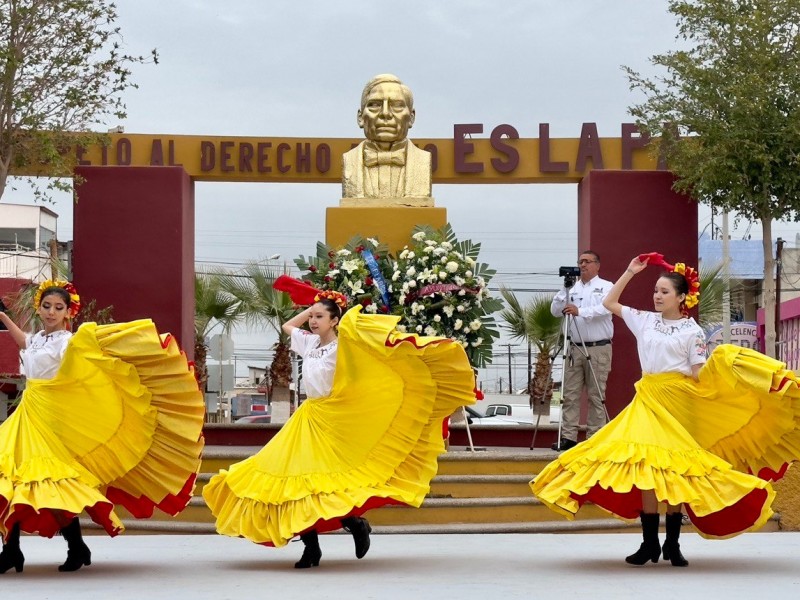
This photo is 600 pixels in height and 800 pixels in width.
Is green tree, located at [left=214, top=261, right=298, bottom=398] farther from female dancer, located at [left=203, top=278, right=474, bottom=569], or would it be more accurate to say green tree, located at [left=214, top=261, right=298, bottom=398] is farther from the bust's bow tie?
female dancer, located at [left=203, top=278, right=474, bottom=569]

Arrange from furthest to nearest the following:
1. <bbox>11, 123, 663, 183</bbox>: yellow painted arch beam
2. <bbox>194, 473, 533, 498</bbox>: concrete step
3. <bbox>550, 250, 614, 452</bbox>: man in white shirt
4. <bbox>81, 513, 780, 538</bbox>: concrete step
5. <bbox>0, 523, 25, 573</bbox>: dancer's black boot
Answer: <bbox>11, 123, 663, 183</bbox>: yellow painted arch beam → <bbox>550, 250, 614, 452</bbox>: man in white shirt → <bbox>194, 473, 533, 498</bbox>: concrete step → <bbox>81, 513, 780, 538</bbox>: concrete step → <bbox>0, 523, 25, 573</bbox>: dancer's black boot

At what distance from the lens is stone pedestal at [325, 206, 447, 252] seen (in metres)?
14.3

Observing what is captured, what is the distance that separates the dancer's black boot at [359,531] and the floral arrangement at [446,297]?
4.46m

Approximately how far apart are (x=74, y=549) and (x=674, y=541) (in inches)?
130

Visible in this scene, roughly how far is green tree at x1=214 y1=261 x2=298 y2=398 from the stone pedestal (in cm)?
841

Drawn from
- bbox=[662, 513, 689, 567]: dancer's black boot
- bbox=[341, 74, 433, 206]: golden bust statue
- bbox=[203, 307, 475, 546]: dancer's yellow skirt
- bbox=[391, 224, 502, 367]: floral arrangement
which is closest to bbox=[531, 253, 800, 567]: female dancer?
bbox=[662, 513, 689, 567]: dancer's black boot

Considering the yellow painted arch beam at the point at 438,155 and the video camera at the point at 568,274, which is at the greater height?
the yellow painted arch beam at the point at 438,155

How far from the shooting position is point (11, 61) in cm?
1517

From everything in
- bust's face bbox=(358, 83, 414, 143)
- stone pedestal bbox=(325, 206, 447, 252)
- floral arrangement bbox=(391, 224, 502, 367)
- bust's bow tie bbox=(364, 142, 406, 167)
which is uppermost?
bust's face bbox=(358, 83, 414, 143)

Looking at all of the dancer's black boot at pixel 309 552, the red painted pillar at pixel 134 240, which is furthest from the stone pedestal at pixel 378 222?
the dancer's black boot at pixel 309 552

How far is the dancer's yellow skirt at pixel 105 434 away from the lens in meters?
7.50

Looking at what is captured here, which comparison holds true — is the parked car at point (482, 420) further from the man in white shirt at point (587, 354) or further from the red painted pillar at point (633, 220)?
the man in white shirt at point (587, 354)

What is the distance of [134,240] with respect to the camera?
16.1 metres

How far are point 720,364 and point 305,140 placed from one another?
10.0 m
